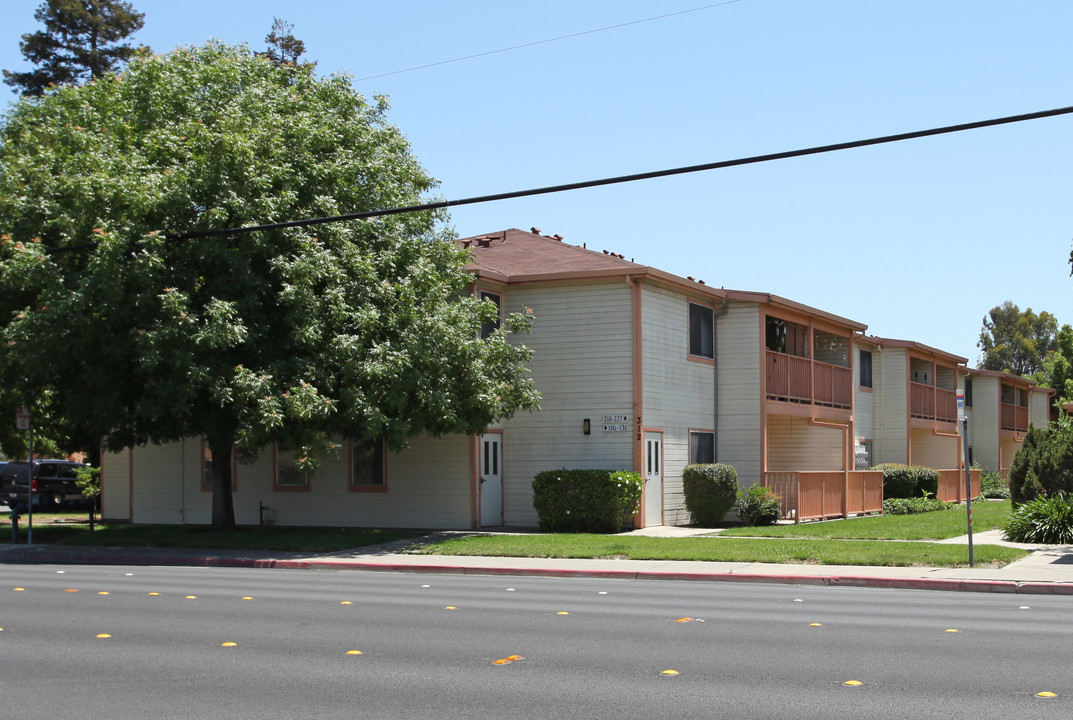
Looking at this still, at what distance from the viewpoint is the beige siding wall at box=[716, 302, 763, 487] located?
1109 inches

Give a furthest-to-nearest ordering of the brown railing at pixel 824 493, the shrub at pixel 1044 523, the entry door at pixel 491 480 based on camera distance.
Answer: the brown railing at pixel 824 493 → the entry door at pixel 491 480 → the shrub at pixel 1044 523

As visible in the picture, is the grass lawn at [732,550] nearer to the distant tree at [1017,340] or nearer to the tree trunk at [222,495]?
the tree trunk at [222,495]

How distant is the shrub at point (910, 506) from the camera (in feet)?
107

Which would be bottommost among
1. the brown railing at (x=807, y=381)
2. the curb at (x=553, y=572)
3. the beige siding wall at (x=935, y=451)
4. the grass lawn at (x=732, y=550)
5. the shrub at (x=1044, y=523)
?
the curb at (x=553, y=572)

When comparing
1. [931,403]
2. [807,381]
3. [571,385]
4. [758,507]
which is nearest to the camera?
[571,385]

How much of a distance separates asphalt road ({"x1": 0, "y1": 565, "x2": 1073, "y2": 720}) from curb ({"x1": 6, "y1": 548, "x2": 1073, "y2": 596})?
2.87 ft

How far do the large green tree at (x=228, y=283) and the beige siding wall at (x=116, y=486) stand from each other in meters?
7.18

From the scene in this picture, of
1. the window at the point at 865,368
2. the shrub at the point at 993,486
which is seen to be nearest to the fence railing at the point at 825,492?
the window at the point at 865,368

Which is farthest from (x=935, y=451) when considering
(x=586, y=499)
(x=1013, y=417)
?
(x=586, y=499)

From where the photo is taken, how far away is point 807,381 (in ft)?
101

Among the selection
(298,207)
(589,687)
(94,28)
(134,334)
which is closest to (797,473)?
(298,207)

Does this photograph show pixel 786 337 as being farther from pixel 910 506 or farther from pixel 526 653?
pixel 526 653

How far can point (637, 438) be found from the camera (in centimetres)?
2472

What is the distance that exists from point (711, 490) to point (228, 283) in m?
11.6
